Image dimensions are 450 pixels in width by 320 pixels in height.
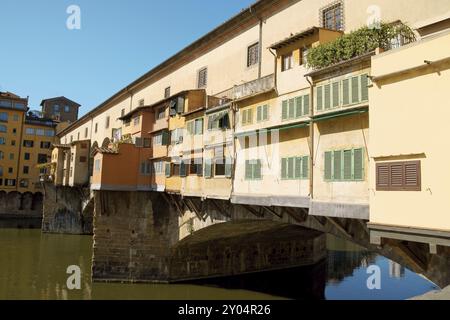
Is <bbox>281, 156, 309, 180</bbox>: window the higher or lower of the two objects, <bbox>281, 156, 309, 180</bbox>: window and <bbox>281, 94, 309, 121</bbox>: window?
the lower

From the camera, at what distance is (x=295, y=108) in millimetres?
14539

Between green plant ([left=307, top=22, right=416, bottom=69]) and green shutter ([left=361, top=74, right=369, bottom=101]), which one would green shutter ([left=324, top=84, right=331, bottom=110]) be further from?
green shutter ([left=361, top=74, right=369, bottom=101])

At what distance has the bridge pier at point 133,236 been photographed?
25.6 meters

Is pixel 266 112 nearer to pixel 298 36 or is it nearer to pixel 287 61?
pixel 287 61

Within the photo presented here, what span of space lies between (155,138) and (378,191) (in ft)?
63.7

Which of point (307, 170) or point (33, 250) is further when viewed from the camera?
point (33, 250)

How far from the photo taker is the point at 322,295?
2642 cm

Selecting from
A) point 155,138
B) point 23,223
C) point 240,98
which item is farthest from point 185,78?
point 23,223

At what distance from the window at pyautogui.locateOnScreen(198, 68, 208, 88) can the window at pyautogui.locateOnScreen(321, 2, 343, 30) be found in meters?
9.93

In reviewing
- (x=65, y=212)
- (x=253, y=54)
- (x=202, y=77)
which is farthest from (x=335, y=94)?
(x=65, y=212)

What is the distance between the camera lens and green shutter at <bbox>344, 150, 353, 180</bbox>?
1197 cm

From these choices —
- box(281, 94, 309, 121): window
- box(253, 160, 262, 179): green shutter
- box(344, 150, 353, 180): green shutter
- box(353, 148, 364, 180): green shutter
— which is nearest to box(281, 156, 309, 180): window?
box(253, 160, 262, 179): green shutter

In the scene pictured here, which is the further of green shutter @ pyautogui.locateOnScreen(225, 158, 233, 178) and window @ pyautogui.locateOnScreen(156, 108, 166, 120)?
window @ pyautogui.locateOnScreen(156, 108, 166, 120)

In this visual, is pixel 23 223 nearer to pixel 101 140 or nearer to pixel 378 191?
pixel 101 140
